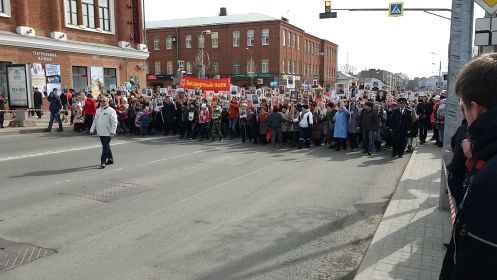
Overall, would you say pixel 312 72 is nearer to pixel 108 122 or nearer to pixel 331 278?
pixel 108 122

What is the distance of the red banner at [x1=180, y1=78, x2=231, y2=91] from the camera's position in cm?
2422

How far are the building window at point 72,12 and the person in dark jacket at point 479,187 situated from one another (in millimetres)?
31902

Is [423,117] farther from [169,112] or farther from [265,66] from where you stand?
[265,66]

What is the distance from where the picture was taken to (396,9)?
20.7 metres

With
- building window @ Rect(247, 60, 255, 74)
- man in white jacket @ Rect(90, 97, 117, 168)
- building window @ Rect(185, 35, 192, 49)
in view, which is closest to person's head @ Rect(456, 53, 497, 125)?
man in white jacket @ Rect(90, 97, 117, 168)

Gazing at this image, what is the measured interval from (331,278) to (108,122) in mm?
8651

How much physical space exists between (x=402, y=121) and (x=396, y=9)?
8.91m

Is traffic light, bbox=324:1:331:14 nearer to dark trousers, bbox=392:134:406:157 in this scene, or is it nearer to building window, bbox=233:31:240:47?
dark trousers, bbox=392:134:406:157

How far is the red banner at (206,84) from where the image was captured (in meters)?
24.2

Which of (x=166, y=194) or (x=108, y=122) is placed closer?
(x=166, y=194)

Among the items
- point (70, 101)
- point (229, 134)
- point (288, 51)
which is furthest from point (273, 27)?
point (229, 134)

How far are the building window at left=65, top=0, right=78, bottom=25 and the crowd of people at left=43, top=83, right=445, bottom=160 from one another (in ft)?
36.4

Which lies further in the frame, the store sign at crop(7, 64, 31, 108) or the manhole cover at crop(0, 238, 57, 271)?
the store sign at crop(7, 64, 31, 108)

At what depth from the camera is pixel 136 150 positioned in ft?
48.8
